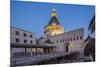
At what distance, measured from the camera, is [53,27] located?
2186 mm

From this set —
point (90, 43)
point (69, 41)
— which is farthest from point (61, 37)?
point (90, 43)

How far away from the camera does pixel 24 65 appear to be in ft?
6.72

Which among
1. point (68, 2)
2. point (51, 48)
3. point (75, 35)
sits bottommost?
point (51, 48)

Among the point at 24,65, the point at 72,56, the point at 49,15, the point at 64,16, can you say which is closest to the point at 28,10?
the point at 49,15

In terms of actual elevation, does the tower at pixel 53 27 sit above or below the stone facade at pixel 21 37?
above

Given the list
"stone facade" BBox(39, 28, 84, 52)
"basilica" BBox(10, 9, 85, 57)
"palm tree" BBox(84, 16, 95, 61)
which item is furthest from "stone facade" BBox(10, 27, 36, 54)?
"palm tree" BBox(84, 16, 95, 61)

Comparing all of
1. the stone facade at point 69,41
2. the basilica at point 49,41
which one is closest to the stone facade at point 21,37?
the basilica at point 49,41

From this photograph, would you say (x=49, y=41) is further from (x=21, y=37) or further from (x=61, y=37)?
(x=21, y=37)

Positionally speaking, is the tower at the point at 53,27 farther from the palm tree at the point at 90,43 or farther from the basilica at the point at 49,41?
the palm tree at the point at 90,43

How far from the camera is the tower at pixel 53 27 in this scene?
213cm

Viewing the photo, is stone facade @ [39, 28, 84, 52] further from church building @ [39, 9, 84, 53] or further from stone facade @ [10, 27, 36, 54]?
stone facade @ [10, 27, 36, 54]

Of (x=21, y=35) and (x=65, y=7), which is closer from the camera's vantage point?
(x=21, y=35)

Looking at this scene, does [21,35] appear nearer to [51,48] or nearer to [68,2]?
[51,48]

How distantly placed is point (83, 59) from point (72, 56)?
143mm
